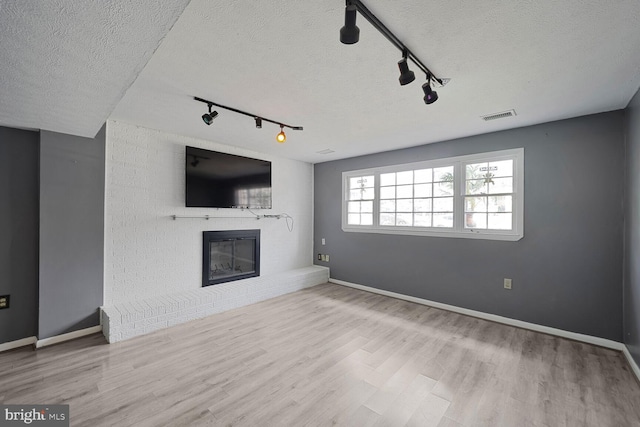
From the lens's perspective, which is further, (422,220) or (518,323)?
(422,220)

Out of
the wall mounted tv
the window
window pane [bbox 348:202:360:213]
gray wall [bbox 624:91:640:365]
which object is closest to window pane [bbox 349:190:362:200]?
the window

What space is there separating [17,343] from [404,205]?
5057 millimetres

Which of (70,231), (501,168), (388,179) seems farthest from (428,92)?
(70,231)

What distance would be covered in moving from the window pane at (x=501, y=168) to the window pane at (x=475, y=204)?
365 millimetres

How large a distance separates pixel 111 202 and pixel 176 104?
5.01ft

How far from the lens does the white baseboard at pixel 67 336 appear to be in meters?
2.71

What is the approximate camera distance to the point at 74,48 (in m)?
1.39

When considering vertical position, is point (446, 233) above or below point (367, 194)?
below

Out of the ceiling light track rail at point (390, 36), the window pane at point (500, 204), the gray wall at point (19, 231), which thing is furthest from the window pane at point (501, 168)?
the gray wall at point (19, 231)

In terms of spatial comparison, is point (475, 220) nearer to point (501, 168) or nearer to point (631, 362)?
point (501, 168)

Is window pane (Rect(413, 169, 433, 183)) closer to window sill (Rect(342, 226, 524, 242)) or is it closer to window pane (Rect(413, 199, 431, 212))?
window pane (Rect(413, 199, 431, 212))

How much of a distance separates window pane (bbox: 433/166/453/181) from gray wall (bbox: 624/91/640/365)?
5.58 ft

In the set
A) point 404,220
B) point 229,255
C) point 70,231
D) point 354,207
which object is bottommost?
point 229,255

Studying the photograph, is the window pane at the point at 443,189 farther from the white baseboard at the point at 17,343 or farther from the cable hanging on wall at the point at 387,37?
the white baseboard at the point at 17,343
